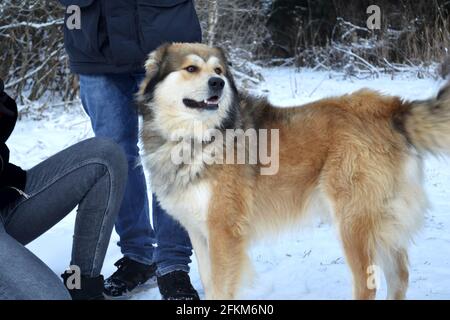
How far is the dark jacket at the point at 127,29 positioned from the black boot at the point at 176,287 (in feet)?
3.39

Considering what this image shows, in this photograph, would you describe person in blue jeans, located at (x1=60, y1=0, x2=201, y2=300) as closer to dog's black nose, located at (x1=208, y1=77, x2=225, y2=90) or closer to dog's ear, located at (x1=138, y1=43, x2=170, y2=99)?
dog's ear, located at (x1=138, y1=43, x2=170, y2=99)

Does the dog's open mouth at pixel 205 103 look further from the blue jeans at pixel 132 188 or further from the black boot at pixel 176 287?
the black boot at pixel 176 287

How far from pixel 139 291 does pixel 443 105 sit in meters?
1.72

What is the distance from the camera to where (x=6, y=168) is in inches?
92.4

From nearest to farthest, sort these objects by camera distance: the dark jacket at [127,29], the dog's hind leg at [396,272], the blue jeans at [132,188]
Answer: the dog's hind leg at [396,272]
the dark jacket at [127,29]
the blue jeans at [132,188]

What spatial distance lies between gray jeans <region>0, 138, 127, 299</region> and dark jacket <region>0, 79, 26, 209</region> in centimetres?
4

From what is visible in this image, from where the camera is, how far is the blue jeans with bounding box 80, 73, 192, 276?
2.92 metres

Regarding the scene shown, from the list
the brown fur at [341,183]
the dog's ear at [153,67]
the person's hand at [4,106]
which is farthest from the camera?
the dog's ear at [153,67]

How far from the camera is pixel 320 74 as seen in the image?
930 centimetres

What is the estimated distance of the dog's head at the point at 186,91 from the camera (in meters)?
2.62

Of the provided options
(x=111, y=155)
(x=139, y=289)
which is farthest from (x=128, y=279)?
(x=111, y=155)

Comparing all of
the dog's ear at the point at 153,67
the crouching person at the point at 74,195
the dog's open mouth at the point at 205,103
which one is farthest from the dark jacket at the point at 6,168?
the dog's open mouth at the point at 205,103

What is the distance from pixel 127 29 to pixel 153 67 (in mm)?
276

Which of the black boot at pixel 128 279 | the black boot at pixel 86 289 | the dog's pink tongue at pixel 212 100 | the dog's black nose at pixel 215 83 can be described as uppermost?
the dog's black nose at pixel 215 83
